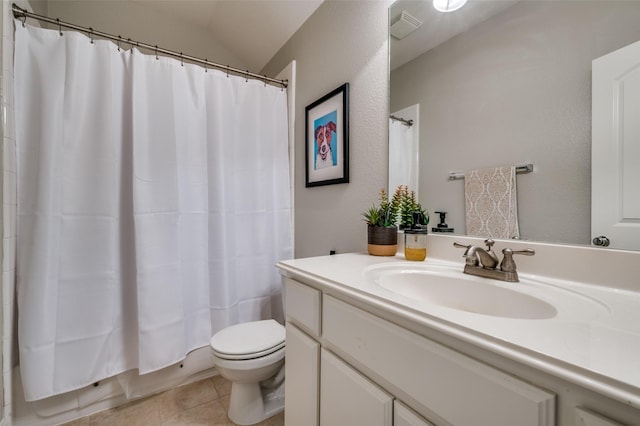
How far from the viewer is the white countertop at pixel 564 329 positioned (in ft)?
1.09

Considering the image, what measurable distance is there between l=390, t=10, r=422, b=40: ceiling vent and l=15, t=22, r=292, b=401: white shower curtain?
3.24ft

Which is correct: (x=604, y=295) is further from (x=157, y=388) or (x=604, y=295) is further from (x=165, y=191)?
(x=157, y=388)

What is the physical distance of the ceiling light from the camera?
1.00m

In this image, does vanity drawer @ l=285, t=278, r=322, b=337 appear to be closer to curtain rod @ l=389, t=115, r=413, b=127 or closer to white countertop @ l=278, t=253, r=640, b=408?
white countertop @ l=278, t=253, r=640, b=408

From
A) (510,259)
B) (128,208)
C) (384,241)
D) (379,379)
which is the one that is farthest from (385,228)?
(128,208)

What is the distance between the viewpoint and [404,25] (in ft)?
3.76

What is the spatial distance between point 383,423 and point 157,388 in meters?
1.52

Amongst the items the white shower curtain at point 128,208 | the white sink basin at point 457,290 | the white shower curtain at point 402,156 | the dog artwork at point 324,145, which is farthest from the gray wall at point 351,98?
the white sink basin at point 457,290

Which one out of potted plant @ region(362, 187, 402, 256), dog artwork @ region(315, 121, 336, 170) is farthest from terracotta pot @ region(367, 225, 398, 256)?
dog artwork @ region(315, 121, 336, 170)

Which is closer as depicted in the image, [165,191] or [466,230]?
[466,230]

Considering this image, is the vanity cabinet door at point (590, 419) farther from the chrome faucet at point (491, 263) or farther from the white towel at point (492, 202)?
the white towel at point (492, 202)

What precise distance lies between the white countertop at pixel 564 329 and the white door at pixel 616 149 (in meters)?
0.16

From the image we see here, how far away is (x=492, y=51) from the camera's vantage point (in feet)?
2.94

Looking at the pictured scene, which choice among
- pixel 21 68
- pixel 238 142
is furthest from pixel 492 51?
pixel 21 68
